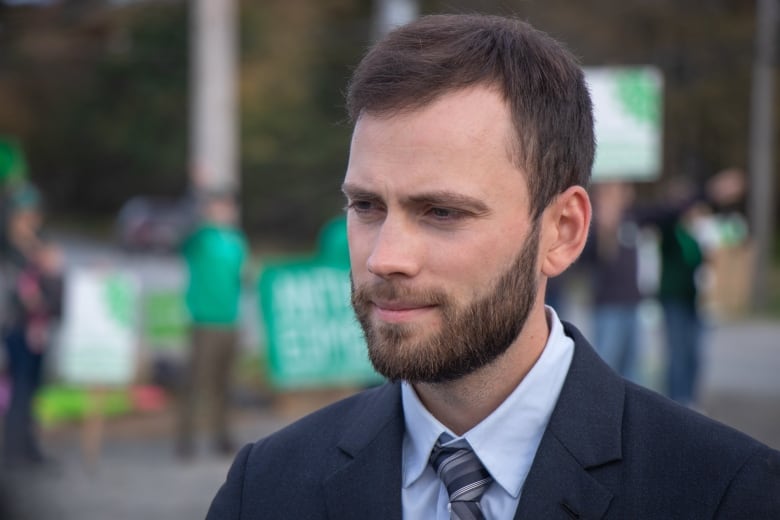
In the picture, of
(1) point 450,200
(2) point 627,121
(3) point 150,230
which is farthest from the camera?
(3) point 150,230

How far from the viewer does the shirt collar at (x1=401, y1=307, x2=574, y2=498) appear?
219 cm

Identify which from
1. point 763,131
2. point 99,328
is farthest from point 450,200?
point 763,131

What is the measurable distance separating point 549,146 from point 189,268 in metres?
7.88

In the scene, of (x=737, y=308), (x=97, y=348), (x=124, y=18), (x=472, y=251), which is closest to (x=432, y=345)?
(x=472, y=251)

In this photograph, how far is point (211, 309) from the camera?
9852 millimetres

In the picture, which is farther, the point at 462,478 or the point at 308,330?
the point at 308,330

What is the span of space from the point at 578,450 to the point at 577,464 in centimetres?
3

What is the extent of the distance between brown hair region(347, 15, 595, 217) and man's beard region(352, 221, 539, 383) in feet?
0.43

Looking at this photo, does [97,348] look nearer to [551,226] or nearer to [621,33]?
[551,226]

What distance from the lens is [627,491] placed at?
209cm

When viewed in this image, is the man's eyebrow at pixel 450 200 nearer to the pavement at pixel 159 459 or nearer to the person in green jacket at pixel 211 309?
the pavement at pixel 159 459

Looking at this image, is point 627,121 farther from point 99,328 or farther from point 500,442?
point 500,442

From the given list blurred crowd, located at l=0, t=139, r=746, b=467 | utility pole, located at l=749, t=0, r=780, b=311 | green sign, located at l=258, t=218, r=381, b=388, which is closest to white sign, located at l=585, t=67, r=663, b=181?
blurred crowd, located at l=0, t=139, r=746, b=467

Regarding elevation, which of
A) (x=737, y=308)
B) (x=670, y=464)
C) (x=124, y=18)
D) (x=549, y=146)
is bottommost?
(x=737, y=308)
